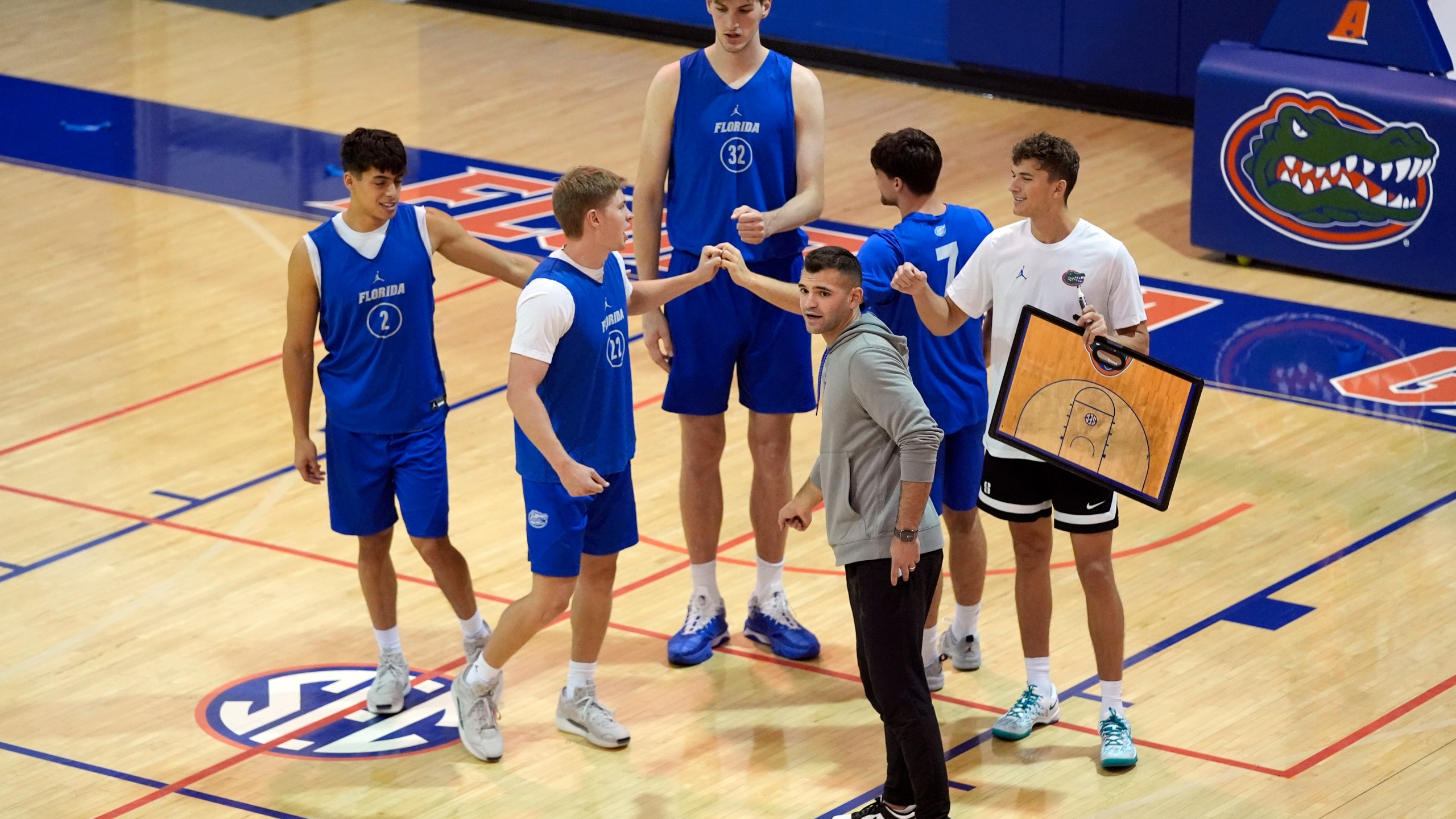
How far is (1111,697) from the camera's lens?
246 inches

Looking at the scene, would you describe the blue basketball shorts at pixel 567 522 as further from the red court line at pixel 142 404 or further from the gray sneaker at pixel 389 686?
the red court line at pixel 142 404

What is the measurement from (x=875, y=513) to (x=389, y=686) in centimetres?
191

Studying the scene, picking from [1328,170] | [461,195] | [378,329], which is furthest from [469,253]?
[461,195]

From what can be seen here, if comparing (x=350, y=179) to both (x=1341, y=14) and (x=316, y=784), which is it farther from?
(x=1341, y=14)

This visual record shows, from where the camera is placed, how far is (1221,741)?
20.9ft

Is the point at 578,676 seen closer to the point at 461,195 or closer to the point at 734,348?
the point at 734,348

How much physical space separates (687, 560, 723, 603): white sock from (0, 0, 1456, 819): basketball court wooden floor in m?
0.22

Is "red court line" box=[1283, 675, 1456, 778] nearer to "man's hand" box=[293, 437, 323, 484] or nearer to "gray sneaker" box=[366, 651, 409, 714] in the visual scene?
"gray sneaker" box=[366, 651, 409, 714]

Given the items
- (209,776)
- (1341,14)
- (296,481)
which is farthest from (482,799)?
(1341,14)

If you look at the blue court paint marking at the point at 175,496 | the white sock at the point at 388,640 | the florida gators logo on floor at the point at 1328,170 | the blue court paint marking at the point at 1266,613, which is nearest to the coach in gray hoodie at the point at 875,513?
the white sock at the point at 388,640

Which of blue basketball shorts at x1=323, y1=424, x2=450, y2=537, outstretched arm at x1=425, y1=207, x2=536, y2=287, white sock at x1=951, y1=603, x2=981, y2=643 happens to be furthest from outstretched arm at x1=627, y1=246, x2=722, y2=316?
white sock at x1=951, y1=603, x2=981, y2=643

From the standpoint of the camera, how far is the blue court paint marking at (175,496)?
8.43m

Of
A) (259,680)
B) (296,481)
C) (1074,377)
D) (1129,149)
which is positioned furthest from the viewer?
(1129,149)

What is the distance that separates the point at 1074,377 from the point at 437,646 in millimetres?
2424
